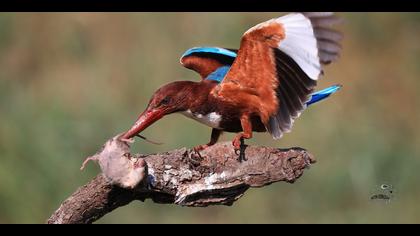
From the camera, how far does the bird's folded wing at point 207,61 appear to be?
4.07 metres

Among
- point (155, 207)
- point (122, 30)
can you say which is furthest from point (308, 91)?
point (122, 30)

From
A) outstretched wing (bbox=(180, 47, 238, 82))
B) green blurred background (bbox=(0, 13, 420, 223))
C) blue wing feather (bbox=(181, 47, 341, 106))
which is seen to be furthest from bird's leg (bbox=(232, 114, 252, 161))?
green blurred background (bbox=(0, 13, 420, 223))

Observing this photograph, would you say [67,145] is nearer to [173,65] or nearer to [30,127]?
[30,127]

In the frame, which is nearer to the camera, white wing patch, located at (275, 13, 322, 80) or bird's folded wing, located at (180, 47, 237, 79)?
white wing patch, located at (275, 13, 322, 80)

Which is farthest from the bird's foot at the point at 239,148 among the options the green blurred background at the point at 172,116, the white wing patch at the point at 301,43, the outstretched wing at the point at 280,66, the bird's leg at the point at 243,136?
the green blurred background at the point at 172,116

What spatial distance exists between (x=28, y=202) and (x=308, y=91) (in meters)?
1.99

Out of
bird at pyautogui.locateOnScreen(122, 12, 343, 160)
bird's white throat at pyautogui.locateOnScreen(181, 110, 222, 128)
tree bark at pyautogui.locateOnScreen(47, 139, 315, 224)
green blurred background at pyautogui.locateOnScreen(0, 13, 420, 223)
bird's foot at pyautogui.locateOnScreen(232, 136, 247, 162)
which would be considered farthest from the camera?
green blurred background at pyautogui.locateOnScreen(0, 13, 420, 223)

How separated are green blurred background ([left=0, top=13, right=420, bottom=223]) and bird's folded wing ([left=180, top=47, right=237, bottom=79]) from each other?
1.15 metres

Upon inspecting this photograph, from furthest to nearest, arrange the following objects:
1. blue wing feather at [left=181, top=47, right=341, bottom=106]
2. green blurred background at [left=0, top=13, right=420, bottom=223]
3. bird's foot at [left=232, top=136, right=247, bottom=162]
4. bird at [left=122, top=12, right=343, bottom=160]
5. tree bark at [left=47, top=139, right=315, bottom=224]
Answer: green blurred background at [left=0, top=13, right=420, bottom=223] < blue wing feather at [left=181, top=47, right=341, bottom=106] < bird at [left=122, top=12, right=343, bottom=160] < bird's foot at [left=232, top=136, right=247, bottom=162] < tree bark at [left=47, top=139, right=315, bottom=224]

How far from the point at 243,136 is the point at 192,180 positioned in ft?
1.21

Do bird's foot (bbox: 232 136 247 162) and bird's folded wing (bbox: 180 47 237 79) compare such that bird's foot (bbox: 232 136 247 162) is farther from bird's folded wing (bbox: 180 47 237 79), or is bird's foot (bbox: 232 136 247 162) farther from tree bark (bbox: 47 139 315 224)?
bird's folded wing (bbox: 180 47 237 79)

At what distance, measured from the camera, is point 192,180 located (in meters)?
3.40

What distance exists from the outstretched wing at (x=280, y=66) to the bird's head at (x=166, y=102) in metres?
0.13

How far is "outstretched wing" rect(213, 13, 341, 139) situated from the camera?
3.62 m
